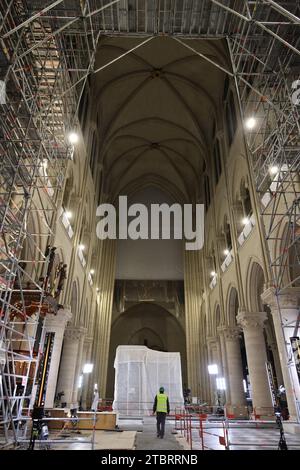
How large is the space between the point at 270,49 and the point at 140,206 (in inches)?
823

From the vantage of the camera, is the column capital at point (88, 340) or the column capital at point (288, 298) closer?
the column capital at point (288, 298)

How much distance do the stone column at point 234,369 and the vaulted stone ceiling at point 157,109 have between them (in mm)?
11505

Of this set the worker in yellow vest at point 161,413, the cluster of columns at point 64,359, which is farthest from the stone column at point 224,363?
the worker in yellow vest at point 161,413

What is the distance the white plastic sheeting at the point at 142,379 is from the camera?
13.8 meters

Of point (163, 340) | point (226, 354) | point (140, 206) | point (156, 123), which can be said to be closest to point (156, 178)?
point (140, 206)

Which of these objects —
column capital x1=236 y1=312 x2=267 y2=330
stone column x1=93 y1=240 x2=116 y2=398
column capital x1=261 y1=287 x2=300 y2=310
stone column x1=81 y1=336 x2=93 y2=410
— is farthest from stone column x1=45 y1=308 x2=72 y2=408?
stone column x1=93 y1=240 x2=116 y2=398

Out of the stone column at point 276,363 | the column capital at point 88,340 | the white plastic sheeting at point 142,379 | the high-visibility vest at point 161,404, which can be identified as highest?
the column capital at point 88,340

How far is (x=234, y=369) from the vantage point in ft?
50.2

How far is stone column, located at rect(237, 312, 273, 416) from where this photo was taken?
37.3 feet

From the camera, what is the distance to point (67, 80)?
34.9 ft

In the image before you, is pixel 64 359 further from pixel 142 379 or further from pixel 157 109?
pixel 157 109

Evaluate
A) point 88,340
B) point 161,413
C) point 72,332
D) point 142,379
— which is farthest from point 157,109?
point 161,413

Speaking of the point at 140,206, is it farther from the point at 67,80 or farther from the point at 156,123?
the point at 67,80

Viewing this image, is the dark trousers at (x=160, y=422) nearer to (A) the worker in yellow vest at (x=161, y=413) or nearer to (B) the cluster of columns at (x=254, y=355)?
(A) the worker in yellow vest at (x=161, y=413)
